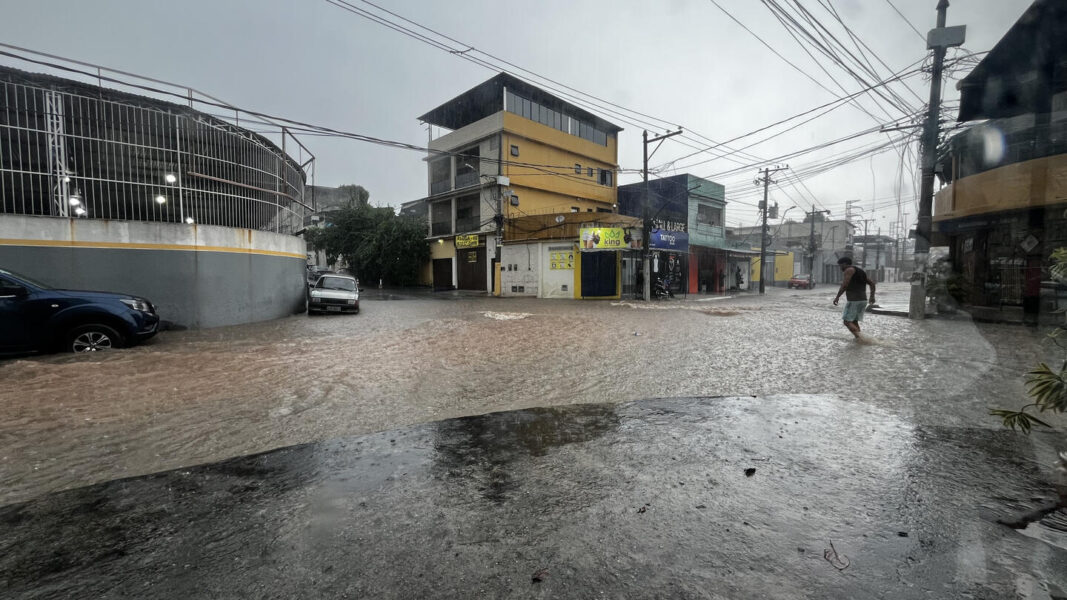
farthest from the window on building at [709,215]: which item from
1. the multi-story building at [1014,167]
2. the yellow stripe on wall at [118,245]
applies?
the yellow stripe on wall at [118,245]

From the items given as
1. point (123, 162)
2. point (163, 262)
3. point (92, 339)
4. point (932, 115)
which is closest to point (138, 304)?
point (92, 339)

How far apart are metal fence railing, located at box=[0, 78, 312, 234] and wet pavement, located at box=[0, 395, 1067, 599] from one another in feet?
35.3

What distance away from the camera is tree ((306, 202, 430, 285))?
3447 cm

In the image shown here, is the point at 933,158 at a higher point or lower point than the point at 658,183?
lower

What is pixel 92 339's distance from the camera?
736cm

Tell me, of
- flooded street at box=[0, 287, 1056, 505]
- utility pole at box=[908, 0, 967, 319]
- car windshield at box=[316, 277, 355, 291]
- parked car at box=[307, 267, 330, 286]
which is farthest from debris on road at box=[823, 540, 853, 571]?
parked car at box=[307, 267, 330, 286]

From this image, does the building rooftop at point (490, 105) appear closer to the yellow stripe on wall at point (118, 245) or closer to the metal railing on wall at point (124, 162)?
the metal railing on wall at point (124, 162)

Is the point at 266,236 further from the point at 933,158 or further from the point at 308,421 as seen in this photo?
the point at 933,158

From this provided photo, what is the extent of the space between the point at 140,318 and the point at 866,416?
36.6 feet

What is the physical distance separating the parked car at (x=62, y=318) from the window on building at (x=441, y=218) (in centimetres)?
2719

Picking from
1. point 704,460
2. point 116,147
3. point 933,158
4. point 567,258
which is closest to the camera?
point 704,460

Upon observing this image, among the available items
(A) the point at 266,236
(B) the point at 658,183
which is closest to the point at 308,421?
(A) the point at 266,236

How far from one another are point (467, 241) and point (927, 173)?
81.7 ft

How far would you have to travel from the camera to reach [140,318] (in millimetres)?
7770
